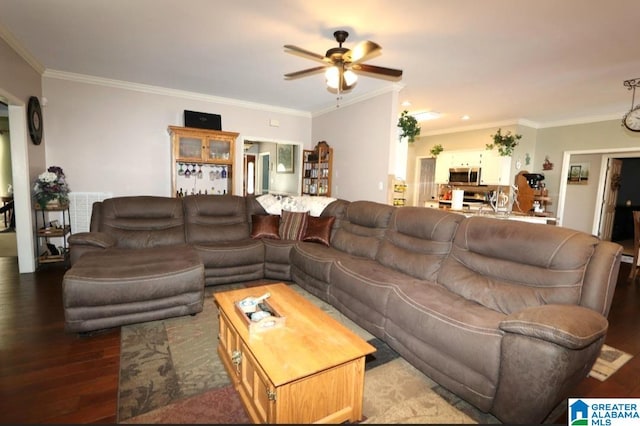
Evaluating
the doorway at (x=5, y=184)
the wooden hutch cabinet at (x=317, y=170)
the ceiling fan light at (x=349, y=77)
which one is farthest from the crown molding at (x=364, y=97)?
the doorway at (x=5, y=184)

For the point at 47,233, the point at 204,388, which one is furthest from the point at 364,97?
the point at 47,233

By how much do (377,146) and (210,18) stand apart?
8.80ft

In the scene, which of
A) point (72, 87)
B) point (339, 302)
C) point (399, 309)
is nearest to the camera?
point (399, 309)

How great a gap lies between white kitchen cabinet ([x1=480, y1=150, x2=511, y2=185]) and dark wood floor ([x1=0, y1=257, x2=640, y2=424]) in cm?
357

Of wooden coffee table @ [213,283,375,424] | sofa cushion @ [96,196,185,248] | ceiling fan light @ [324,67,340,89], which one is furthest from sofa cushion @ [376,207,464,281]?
sofa cushion @ [96,196,185,248]

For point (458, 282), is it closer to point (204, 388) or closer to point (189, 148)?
point (204, 388)

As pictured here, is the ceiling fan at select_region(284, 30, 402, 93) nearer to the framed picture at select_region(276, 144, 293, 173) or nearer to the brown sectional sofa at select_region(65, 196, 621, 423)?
the brown sectional sofa at select_region(65, 196, 621, 423)

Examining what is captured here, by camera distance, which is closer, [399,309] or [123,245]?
[399,309]

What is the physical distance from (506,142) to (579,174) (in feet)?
6.81

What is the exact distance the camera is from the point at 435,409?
5.31 feet

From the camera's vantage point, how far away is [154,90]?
183 inches

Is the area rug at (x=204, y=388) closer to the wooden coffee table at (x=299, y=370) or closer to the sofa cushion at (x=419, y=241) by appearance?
the wooden coffee table at (x=299, y=370)

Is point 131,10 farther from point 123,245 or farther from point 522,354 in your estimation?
point 522,354

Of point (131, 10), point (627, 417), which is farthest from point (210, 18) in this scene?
point (627, 417)
